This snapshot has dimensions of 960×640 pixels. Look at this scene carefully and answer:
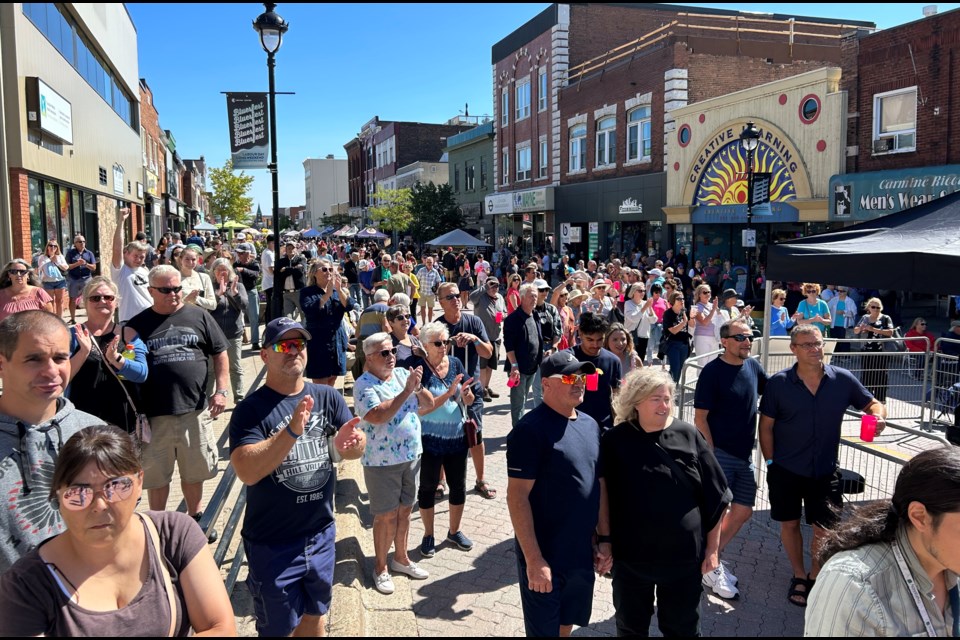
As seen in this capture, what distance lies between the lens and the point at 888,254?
5.60 meters

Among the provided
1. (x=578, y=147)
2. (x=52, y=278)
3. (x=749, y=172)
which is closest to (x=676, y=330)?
(x=749, y=172)

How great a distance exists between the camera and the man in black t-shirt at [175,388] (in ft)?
16.2

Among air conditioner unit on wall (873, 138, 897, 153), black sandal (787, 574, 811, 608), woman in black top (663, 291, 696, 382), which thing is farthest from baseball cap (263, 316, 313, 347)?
air conditioner unit on wall (873, 138, 897, 153)

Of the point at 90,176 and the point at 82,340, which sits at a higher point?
the point at 90,176

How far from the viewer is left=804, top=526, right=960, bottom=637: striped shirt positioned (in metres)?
2.16

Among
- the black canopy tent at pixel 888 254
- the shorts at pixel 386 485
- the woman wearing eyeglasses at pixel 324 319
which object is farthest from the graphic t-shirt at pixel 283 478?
the black canopy tent at pixel 888 254

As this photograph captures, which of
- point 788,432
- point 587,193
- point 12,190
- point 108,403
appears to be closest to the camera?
point 108,403

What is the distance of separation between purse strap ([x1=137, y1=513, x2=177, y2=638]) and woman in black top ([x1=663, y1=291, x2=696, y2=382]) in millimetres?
8419

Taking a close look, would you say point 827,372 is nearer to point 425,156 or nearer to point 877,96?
point 877,96

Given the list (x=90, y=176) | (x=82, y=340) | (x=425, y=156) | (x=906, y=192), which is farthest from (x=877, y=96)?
(x=425, y=156)

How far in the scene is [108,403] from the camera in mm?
4652

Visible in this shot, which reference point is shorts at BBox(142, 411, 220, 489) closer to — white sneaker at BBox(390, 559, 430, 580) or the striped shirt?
white sneaker at BBox(390, 559, 430, 580)

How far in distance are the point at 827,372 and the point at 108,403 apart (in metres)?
4.98

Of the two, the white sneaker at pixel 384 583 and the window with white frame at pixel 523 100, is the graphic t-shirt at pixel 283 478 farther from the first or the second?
the window with white frame at pixel 523 100
